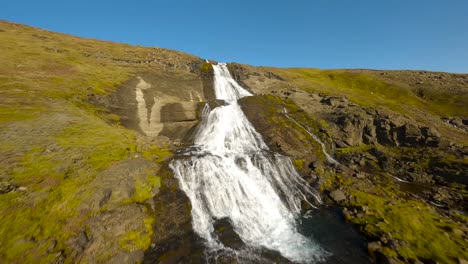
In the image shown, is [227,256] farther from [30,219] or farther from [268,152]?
[268,152]

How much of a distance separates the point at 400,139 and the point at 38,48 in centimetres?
8477

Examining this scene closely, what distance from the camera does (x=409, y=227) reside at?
18.0 metres

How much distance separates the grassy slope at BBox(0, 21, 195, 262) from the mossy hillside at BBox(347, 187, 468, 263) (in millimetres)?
19811

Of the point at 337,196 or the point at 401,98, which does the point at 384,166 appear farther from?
the point at 401,98

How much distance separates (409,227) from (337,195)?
20.4ft

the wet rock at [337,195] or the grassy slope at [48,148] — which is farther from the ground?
the grassy slope at [48,148]

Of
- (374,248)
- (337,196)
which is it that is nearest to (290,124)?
(337,196)

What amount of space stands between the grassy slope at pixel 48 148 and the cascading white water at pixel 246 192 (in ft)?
15.6

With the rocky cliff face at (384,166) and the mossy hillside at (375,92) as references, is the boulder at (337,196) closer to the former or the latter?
the rocky cliff face at (384,166)

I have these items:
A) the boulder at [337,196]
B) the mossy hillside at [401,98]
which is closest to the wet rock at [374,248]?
the boulder at [337,196]

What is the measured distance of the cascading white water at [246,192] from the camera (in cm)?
1764

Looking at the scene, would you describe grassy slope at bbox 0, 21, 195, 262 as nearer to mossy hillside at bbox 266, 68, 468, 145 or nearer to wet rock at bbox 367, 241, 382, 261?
wet rock at bbox 367, 241, 382, 261

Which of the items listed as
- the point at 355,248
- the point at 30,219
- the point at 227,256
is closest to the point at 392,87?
the point at 355,248

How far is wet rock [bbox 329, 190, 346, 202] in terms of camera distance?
22580 mm
